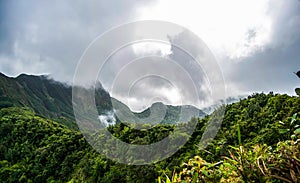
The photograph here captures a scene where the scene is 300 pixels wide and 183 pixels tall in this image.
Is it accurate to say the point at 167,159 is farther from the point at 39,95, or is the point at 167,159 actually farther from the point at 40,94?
the point at 40,94

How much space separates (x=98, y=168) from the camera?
75.0ft

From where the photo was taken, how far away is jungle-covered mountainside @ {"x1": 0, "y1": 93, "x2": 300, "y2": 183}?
1.24 meters

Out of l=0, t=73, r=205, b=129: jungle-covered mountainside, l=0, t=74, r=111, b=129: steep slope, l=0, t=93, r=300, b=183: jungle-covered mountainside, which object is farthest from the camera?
l=0, t=74, r=111, b=129: steep slope

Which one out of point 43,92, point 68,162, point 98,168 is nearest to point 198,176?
point 98,168

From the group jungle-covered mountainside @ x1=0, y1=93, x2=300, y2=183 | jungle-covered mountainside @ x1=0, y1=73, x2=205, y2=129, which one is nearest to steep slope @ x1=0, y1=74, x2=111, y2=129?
jungle-covered mountainside @ x1=0, y1=73, x2=205, y2=129

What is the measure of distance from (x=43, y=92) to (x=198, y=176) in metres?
135

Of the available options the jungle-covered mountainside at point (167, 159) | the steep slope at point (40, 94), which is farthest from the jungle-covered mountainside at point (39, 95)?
the jungle-covered mountainside at point (167, 159)

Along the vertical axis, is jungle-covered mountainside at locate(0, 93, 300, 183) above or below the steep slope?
Result: below

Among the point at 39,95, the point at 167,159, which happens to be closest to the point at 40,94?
the point at 39,95

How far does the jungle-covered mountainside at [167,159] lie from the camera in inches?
48.6

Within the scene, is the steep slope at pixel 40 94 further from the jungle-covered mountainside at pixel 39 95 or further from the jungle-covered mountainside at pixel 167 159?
the jungle-covered mountainside at pixel 167 159

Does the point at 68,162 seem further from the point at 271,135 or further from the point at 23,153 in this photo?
the point at 271,135

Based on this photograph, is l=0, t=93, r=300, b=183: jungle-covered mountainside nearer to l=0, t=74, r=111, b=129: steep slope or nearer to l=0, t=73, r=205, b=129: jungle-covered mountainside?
l=0, t=73, r=205, b=129: jungle-covered mountainside

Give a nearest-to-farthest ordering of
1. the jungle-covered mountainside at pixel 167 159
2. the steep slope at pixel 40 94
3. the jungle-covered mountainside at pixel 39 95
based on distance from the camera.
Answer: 1. the jungle-covered mountainside at pixel 167 159
2. the jungle-covered mountainside at pixel 39 95
3. the steep slope at pixel 40 94
